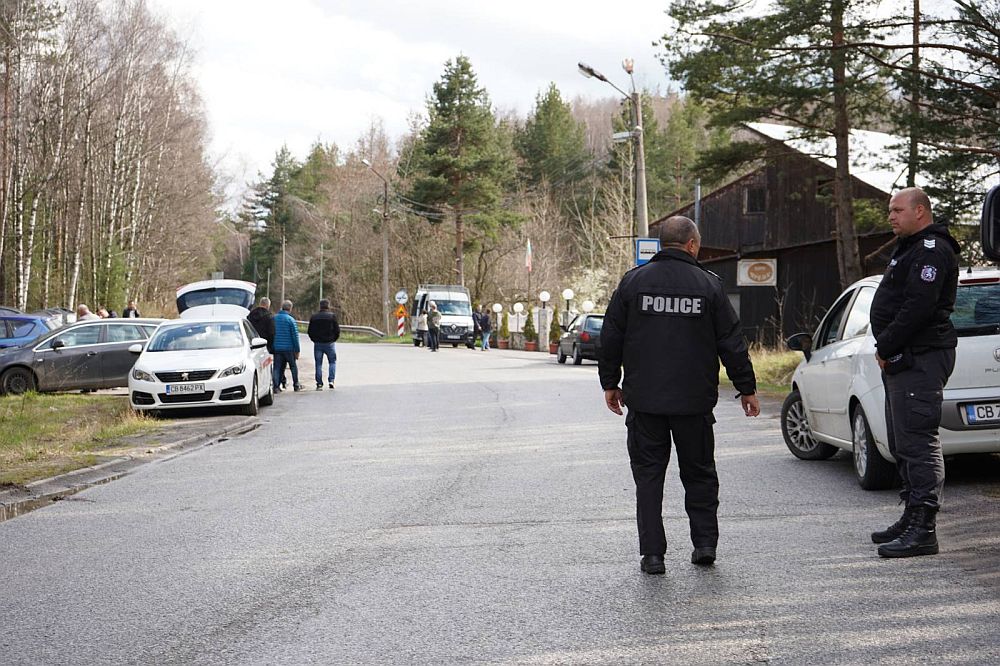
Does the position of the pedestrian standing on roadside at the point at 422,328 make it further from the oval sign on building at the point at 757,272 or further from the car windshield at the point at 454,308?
the oval sign on building at the point at 757,272

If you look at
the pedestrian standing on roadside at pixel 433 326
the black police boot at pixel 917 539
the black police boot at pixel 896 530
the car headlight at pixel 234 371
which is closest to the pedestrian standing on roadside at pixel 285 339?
→ the car headlight at pixel 234 371

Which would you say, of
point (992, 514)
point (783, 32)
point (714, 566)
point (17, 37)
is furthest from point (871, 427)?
→ point (17, 37)

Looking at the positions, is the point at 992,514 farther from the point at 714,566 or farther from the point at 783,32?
the point at 783,32

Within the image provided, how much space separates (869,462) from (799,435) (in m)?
2.12

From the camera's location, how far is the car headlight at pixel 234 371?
52.5 feet

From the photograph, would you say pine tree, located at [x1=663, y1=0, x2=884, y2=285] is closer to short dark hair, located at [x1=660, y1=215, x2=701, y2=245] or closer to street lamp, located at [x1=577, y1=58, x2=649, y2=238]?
street lamp, located at [x1=577, y1=58, x2=649, y2=238]

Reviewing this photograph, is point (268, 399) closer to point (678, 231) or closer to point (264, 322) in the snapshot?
point (264, 322)

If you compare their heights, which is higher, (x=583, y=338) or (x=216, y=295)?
(x=216, y=295)

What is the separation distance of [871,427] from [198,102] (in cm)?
5200

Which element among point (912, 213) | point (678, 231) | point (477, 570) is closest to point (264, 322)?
point (477, 570)

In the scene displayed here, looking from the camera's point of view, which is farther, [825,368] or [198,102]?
[198,102]

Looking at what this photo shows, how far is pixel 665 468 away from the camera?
5.79 metres

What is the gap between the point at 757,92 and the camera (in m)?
22.5

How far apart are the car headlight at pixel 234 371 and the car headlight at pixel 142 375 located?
97 cm
